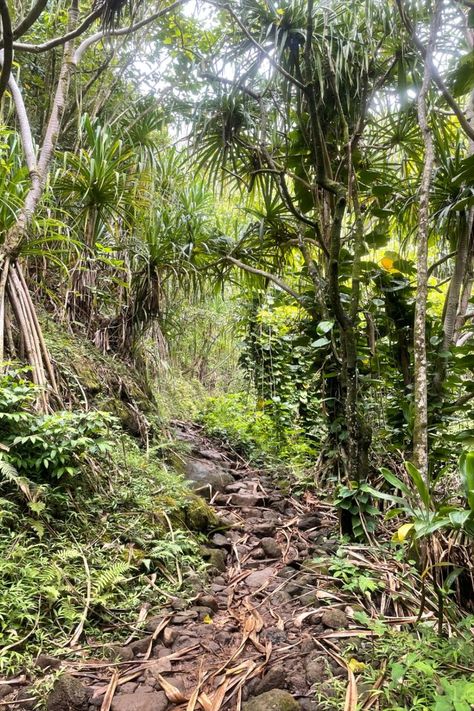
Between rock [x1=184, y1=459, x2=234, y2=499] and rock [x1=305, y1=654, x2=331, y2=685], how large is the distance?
1.82m

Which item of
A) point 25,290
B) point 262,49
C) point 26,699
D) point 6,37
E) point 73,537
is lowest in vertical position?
point 26,699

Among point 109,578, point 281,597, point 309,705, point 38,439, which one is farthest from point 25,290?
point 309,705

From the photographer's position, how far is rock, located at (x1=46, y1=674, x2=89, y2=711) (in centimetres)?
128

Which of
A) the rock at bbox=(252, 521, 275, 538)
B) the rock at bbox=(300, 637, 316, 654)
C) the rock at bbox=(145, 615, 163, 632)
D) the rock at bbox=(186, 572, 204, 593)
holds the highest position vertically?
the rock at bbox=(145, 615, 163, 632)

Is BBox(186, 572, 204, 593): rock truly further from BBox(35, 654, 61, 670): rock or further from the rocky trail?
BBox(35, 654, 61, 670): rock

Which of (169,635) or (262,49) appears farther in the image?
(262,49)

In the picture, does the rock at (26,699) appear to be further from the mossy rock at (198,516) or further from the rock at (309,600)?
the mossy rock at (198,516)

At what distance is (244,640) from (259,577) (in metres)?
0.59

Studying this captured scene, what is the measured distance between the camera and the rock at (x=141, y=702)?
1319 mm

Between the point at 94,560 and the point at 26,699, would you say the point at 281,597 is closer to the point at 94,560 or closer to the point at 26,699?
the point at 94,560

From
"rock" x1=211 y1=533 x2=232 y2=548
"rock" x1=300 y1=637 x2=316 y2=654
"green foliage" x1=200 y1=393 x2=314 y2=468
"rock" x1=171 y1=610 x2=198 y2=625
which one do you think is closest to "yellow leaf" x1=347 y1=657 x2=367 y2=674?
"rock" x1=300 y1=637 x2=316 y2=654

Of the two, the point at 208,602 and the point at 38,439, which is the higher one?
the point at 38,439

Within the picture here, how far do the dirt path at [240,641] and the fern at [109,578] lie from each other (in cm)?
21

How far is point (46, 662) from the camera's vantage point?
4.68 ft
